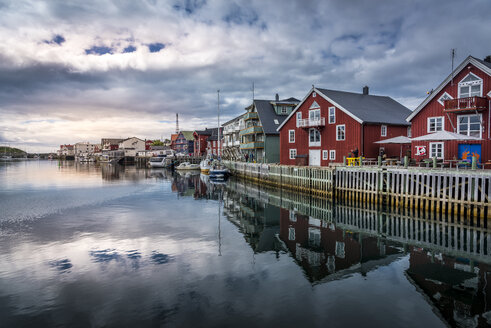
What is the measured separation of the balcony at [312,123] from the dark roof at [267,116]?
12.9m

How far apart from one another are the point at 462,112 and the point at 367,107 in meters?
13.8

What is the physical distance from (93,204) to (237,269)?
21370 mm

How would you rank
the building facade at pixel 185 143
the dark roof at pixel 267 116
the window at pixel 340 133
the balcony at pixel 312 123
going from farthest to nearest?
the building facade at pixel 185 143 < the dark roof at pixel 267 116 < the balcony at pixel 312 123 < the window at pixel 340 133

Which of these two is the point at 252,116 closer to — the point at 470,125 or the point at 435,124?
the point at 435,124

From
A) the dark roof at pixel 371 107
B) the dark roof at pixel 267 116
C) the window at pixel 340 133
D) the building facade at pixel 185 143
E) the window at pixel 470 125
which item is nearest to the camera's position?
the window at pixel 470 125

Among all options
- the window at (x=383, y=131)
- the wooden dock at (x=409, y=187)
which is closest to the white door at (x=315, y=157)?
the wooden dock at (x=409, y=187)

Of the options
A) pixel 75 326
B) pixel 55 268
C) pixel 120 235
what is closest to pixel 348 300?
pixel 75 326

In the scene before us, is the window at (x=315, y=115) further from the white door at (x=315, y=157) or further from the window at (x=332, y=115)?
the white door at (x=315, y=157)

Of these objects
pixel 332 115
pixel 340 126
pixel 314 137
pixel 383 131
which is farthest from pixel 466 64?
pixel 314 137

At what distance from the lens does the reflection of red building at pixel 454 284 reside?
890 cm

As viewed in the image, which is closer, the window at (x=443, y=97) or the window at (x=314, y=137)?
the window at (x=443, y=97)

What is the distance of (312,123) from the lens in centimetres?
3900

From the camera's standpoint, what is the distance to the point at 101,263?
43.5 feet

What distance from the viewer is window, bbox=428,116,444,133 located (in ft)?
88.8
